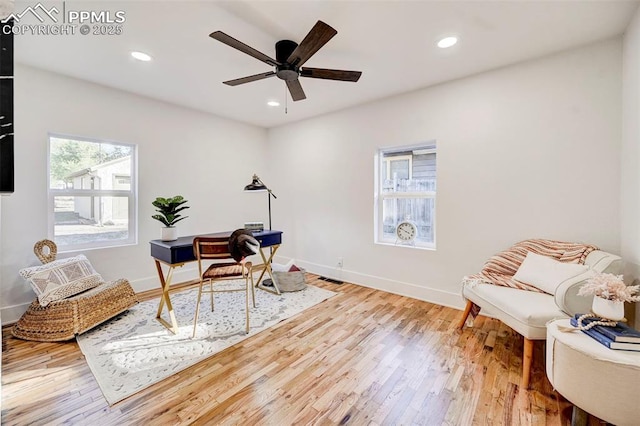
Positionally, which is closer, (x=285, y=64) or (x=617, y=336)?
(x=617, y=336)

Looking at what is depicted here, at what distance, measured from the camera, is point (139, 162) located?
3.50 metres

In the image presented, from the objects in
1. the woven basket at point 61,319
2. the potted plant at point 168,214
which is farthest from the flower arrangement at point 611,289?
the woven basket at point 61,319

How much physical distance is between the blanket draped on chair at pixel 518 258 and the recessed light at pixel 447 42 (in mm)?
1963

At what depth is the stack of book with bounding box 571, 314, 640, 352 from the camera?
1.31m

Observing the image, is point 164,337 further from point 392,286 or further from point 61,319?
point 392,286

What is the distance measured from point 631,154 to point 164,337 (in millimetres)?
4077

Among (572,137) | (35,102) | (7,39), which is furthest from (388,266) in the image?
(35,102)

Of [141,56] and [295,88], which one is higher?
[141,56]

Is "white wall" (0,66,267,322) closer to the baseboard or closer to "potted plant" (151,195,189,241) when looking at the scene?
"potted plant" (151,195,189,241)

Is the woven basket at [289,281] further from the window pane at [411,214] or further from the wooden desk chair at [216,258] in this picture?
the window pane at [411,214]

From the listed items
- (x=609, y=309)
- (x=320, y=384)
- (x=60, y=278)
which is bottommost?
(x=320, y=384)

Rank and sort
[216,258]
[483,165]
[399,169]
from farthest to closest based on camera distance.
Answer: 1. [399,169]
2. [483,165]
3. [216,258]

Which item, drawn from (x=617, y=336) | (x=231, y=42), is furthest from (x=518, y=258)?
(x=231, y=42)

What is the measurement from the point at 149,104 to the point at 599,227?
16.9 ft
